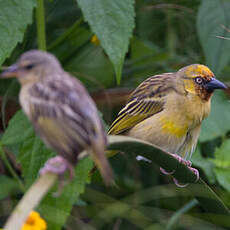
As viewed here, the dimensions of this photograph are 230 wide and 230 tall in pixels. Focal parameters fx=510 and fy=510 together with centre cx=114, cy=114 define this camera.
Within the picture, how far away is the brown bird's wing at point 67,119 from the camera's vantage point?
145cm

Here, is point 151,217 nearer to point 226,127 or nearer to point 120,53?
point 226,127

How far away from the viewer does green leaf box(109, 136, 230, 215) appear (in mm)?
1607

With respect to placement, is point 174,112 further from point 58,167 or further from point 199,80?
point 58,167

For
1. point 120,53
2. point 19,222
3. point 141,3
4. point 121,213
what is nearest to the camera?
point 19,222

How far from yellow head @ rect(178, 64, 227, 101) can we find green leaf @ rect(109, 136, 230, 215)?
2.10ft

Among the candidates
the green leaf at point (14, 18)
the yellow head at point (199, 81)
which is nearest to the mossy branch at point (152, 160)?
the yellow head at point (199, 81)

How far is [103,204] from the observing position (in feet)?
11.5

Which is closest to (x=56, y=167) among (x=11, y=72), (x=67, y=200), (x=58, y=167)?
(x=58, y=167)

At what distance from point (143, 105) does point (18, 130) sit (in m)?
0.87

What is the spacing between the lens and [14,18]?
8.07ft

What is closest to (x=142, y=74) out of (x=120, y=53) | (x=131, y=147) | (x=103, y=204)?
(x=103, y=204)

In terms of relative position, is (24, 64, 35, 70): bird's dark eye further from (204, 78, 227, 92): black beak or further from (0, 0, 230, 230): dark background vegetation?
(204, 78, 227, 92): black beak

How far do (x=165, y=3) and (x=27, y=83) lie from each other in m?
3.13

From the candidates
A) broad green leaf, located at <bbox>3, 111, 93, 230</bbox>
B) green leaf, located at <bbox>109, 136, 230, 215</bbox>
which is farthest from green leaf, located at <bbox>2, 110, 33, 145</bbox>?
green leaf, located at <bbox>109, 136, 230, 215</bbox>
